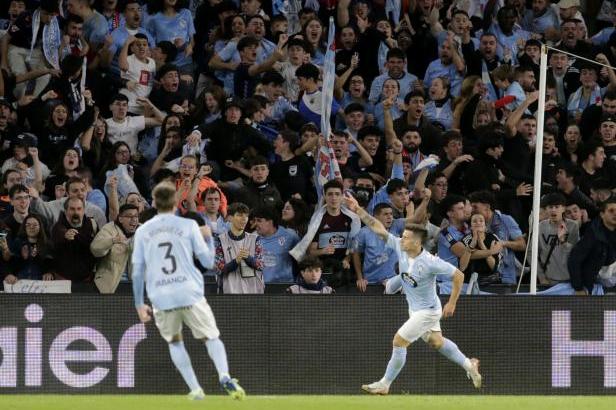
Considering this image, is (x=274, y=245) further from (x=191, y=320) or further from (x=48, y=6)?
(x=48, y=6)

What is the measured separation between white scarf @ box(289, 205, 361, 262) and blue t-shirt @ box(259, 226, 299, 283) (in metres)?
0.14

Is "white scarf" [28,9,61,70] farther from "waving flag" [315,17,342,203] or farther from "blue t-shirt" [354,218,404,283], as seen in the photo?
"blue t-shirt" [354,218,404,283]

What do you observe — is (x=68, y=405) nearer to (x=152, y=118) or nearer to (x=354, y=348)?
(x=354, y=348)

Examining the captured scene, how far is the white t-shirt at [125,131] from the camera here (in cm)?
1867

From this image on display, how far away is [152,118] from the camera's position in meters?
19.0

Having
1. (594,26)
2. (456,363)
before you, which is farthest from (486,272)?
(594,26)

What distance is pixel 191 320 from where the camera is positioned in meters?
12.2

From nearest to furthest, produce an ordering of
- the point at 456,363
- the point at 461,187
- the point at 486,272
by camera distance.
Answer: the point at 456,363, the point at 486,272, the point at 461,187

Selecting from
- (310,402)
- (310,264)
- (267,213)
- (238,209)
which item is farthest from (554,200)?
(310,402)

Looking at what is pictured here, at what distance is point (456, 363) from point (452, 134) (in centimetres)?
446

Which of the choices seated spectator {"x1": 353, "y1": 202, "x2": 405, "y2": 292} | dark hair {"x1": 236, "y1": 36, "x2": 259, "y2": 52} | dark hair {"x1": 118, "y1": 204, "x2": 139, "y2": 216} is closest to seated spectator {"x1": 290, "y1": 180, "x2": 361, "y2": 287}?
seated spectator {"x1": 353, "y1": 202, "x2": 405, "y2": 292}

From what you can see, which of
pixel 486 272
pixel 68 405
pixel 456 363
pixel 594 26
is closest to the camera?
pixel 68 405

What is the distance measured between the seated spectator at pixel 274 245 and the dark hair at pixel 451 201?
1.72m

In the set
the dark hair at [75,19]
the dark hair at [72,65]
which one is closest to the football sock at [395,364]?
the dark hair at [72,65]
